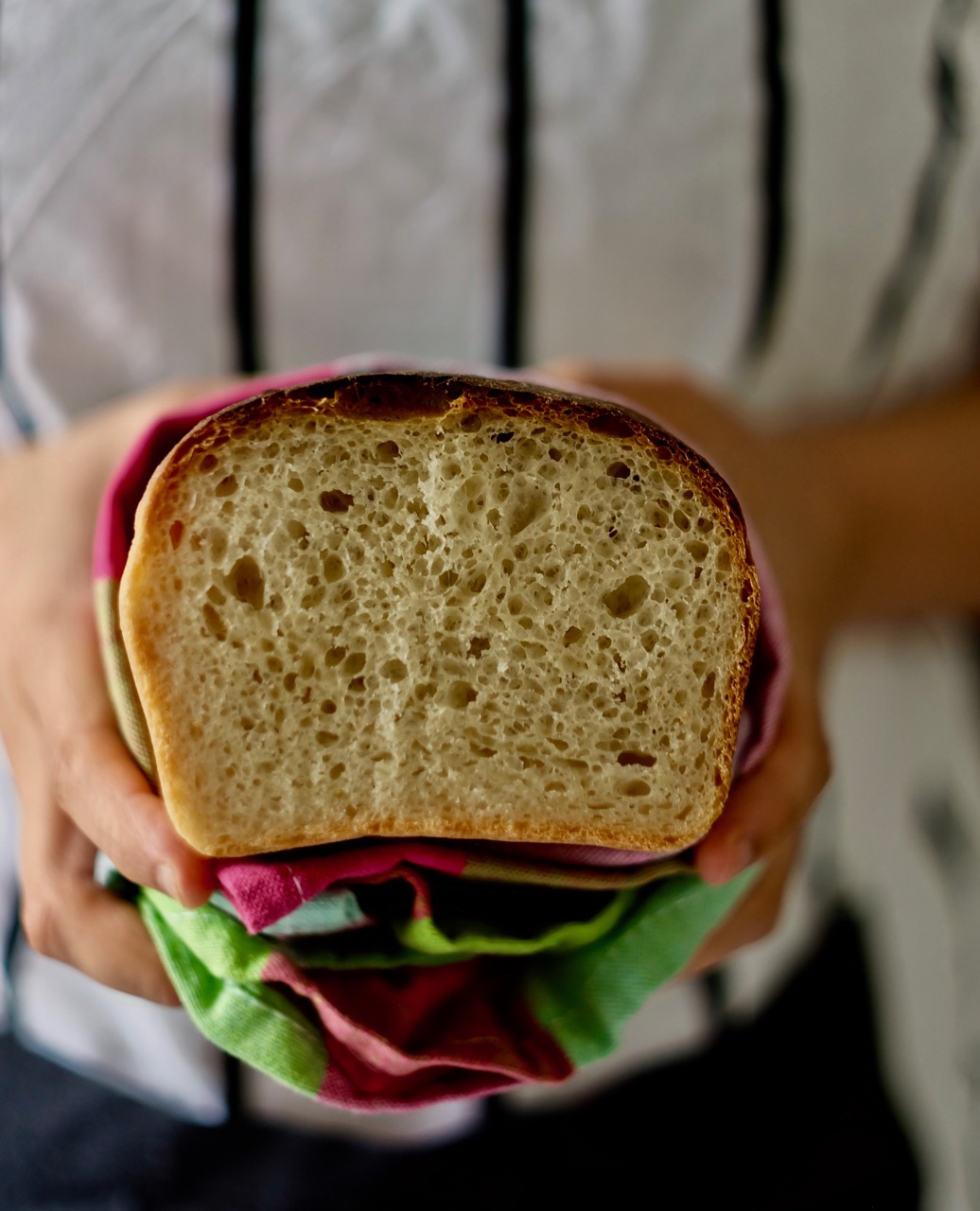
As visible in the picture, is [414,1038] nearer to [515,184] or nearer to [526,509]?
[526,509]

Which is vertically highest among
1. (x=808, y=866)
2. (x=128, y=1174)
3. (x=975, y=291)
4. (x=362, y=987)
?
(x=975, y=291)

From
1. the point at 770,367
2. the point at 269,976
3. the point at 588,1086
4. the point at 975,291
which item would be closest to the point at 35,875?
the point at 269,976

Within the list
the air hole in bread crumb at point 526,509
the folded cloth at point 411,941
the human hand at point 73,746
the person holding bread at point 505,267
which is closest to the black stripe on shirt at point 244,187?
the person holding bread at point 505,267

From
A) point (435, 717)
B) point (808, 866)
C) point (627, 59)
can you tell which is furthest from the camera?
point (808, 866)

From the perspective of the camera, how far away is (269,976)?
1.26 feet

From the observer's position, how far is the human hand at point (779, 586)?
41 centimetres

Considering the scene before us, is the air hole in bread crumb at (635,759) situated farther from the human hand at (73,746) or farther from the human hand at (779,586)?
the human hand at (73,746)

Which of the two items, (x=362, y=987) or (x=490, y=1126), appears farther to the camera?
(x=490, y=1126)

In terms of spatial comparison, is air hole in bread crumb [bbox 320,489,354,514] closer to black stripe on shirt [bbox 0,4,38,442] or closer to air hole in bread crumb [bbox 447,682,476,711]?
air hole in bread crumb [bbox 447,682,476,711]

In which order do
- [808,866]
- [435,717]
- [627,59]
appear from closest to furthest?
1. [435,717]
2. [627,59]
3. [808,866]

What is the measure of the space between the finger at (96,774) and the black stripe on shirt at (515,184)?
1.03ft

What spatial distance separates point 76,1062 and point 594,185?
63 cm

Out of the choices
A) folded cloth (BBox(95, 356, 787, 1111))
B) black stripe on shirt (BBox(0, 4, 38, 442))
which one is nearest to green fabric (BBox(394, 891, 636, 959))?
folded cloth (BBox(95, 356, 787, 1111))

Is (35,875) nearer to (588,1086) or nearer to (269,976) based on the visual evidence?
(269,976)
